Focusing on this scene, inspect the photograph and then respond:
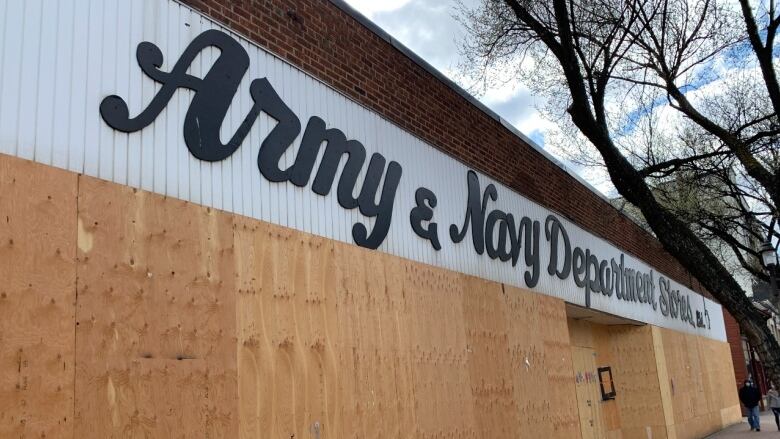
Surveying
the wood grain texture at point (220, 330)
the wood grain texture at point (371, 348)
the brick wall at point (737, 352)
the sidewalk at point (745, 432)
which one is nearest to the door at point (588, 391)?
the wood grain texture at point (371, 348)

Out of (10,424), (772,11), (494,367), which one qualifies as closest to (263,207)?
(10,424)

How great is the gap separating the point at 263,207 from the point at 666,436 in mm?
14207

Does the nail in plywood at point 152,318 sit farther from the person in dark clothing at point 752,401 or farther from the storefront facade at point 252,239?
the person in dark clothing at point 752,401

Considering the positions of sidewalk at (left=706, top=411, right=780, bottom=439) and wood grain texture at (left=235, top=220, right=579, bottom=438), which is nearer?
wood grain texture at (left=235, top=220, right=579, bottom=438)

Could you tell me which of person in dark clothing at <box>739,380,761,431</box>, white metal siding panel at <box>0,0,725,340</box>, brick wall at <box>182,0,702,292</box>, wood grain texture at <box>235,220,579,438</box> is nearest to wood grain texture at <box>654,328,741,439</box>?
person in dark clothing at <box>739,380,761,431</box>

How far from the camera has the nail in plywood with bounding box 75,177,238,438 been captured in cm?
457

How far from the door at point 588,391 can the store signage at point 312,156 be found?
3.84 m

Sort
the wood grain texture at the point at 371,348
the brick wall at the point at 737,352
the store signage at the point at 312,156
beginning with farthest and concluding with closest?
the brick wall at the point at 737,352
the wood grain texture at the point at 371,348
the store signage at the point at 312,156

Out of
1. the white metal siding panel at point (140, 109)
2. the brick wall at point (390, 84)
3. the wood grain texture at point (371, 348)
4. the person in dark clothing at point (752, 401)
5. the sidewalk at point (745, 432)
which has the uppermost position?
the brick wall at point (390, 84)

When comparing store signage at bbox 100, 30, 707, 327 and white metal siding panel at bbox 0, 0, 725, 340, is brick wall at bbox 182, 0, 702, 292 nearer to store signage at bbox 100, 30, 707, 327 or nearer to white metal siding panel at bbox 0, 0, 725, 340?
white metal siding panel at bbox 0, 0, 725, 340

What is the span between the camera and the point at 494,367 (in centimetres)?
937

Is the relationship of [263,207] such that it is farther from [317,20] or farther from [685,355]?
[685,355]

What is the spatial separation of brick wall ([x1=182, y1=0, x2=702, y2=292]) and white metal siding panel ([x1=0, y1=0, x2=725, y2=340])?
0.21 metres

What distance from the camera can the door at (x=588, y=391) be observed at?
15.3 m
